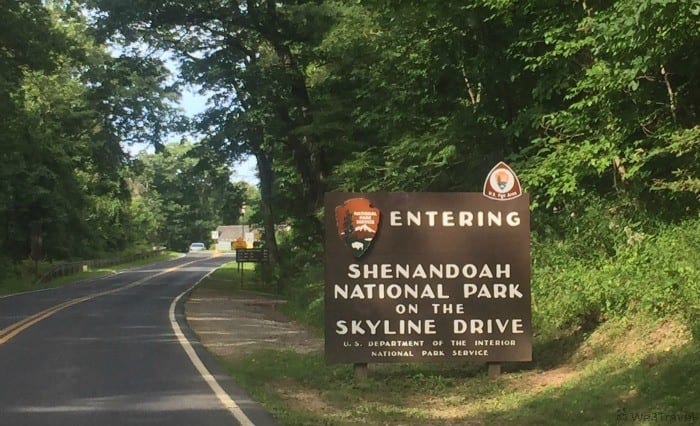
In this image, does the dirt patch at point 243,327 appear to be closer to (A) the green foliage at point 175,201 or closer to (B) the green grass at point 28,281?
(B) the green grass at point 28,281

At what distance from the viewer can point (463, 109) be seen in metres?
16.0

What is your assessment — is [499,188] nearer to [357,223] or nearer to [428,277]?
[428,277]

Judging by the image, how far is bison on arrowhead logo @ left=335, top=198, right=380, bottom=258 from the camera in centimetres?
1013

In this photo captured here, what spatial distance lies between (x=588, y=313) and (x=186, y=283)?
3026 centimetres

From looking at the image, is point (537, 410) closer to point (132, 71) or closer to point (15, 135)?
point (132, 71)

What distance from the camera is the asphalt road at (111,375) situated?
7992 millimetres

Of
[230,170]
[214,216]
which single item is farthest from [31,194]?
[214,216]

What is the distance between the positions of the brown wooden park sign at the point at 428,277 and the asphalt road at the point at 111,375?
191 centimetres

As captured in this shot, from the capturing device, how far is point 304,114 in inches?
1104

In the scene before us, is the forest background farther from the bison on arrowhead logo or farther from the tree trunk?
the bison on arrowhead logo

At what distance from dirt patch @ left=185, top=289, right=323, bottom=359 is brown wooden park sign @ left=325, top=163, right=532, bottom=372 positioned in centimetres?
385

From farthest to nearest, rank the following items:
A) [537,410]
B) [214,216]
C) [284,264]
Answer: [214,216]
[284,264]
[537,410]

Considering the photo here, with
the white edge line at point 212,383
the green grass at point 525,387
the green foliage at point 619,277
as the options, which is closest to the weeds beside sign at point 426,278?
the green grass at point 525,387

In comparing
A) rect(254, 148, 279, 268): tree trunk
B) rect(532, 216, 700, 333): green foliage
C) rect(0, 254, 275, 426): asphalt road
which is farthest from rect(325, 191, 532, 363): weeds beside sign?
rect(254, 148, 279, 268): tree trunk
